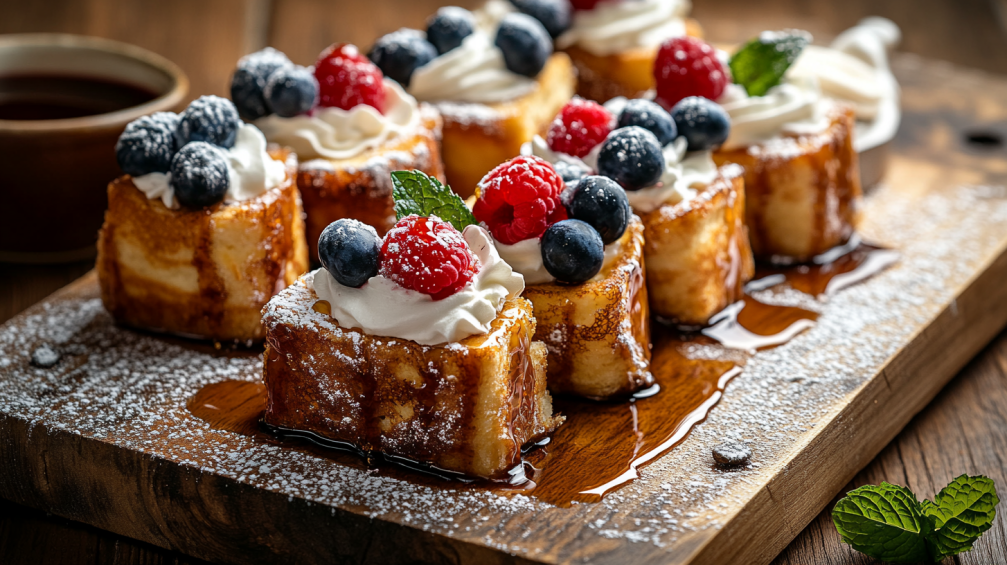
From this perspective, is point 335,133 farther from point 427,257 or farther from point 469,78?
point 427,257

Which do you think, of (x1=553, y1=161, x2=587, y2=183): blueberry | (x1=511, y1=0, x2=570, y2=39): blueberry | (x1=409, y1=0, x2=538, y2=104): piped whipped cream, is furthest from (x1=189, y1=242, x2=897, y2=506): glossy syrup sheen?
(x1=511, y1=0, x2=570, y2=39): blueberry

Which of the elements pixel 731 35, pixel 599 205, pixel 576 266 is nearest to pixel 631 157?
pixel 599 205

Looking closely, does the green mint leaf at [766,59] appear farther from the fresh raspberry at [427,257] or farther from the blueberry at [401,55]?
the fresh raspberry at [427,257]

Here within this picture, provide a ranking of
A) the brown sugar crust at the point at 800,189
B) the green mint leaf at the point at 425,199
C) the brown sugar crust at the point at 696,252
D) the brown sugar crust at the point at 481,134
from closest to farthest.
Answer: the green mint leaf at the point at 425,199, the brown sugar crust at the point at 696,252, the brown sugar crust at the point at 800,189, the brown sugar crust at the point at 481,134

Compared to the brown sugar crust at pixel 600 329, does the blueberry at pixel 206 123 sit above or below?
above

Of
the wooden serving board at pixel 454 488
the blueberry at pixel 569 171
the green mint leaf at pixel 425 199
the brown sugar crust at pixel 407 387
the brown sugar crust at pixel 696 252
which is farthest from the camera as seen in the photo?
the brown sugar crust at pixel 696 252

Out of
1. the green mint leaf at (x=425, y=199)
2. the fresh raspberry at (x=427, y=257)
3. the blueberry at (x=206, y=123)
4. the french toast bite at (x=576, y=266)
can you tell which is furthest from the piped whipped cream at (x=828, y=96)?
the blueberry at (x=206, y=123)

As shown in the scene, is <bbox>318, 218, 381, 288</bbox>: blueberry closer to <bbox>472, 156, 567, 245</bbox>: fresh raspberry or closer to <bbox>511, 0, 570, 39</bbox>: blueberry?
<bbox>472, 156, 567, 245</bbox>: fresh raspberry
